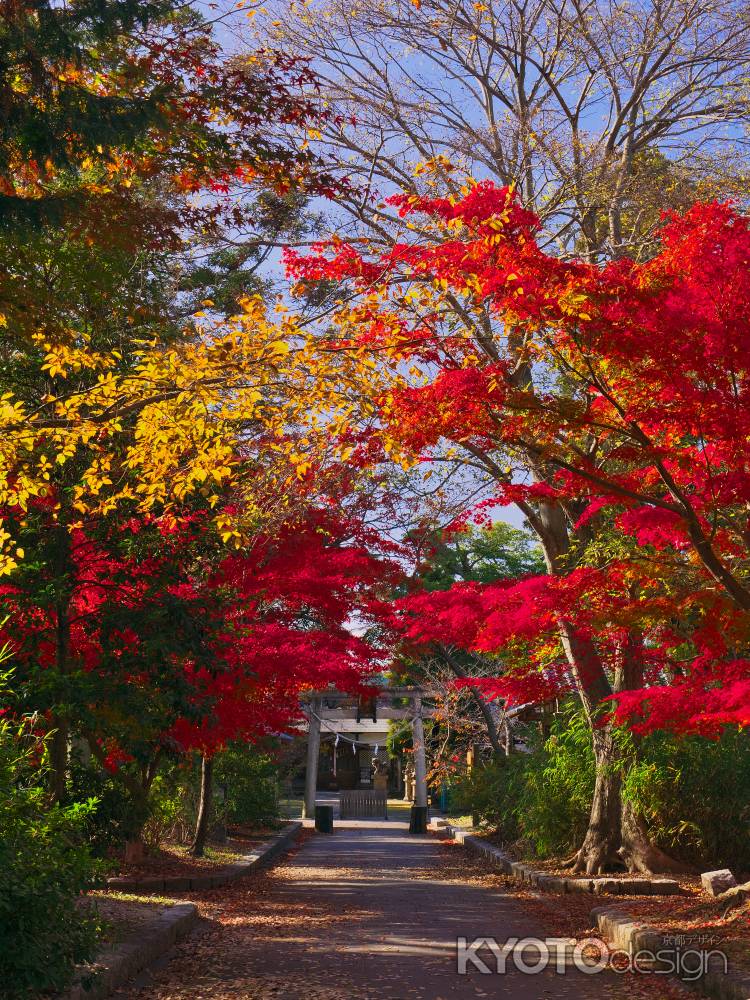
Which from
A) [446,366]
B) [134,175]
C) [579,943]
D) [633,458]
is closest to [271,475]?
[446,366]

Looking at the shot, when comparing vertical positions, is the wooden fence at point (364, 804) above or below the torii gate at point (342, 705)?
below

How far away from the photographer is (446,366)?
968 centimetres

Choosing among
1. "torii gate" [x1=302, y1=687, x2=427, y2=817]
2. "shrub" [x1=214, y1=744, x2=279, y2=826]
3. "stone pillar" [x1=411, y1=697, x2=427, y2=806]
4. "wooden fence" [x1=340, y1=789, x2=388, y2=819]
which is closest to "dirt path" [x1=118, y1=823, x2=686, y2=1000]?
"shrub" [x1=214, y1=744, x2=279, y2=826]

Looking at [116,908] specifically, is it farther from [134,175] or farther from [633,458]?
[134,175]

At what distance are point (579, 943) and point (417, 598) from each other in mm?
6364

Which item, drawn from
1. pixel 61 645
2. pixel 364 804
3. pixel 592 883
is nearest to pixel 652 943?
pixel 592 883

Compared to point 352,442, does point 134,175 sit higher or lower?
higher

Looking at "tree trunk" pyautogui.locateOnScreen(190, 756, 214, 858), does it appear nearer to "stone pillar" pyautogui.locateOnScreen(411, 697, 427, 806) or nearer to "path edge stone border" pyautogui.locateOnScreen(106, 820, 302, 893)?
"path edge stone border" pyautogui.locateOnScreen(106, 820, 302, 893)

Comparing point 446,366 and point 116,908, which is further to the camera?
point 446,366

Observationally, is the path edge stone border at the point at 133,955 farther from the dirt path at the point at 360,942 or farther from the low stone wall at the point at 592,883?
the low stone wall at the point at 592,883

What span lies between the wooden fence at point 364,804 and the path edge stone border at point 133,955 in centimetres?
2322

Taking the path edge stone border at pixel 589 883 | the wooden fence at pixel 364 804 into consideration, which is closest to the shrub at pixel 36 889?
the path edge stone border at pixel 589 883

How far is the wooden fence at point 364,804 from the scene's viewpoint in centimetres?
3206

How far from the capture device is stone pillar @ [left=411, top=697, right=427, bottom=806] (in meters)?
28.4
